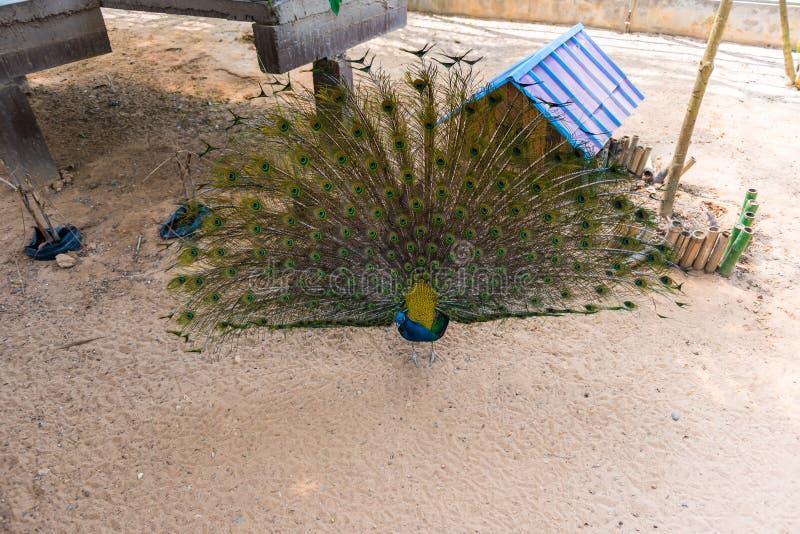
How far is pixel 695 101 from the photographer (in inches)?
247

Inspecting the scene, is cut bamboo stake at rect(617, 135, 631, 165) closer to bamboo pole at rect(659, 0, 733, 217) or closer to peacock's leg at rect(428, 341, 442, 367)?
bamboo pole at rect(659, 0, 733, 217)

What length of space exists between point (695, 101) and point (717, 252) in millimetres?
1855

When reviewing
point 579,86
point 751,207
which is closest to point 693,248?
point 751,207

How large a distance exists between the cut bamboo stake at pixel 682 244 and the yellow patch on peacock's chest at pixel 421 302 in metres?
3.43

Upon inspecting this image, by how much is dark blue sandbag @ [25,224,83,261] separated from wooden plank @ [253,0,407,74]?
3475mm

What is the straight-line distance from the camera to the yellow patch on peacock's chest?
14.7 feet

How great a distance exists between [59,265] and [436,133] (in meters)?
5.16

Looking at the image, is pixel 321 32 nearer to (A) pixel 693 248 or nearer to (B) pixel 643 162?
(A) pixel 693 248

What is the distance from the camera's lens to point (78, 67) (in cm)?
1080

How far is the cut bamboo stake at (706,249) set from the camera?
602cm

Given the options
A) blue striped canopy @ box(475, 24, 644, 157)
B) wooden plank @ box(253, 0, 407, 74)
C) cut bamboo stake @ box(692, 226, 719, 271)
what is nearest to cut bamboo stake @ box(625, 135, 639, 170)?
blue striped canopy @ box(475, 24, 644, 157)

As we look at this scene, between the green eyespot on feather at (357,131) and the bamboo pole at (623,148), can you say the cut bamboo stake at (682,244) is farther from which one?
the green eyespot on feather at (357,131)

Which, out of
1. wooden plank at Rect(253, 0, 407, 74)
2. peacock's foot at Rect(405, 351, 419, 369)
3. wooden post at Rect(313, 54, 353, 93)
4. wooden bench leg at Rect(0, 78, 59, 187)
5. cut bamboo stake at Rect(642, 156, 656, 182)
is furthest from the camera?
cut bamboo stake at Rect(642, 156, 656, 182)

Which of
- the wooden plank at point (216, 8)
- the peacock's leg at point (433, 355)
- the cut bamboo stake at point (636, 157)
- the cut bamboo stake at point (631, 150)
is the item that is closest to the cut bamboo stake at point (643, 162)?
the cut bamboo stake at point (636, 157)
